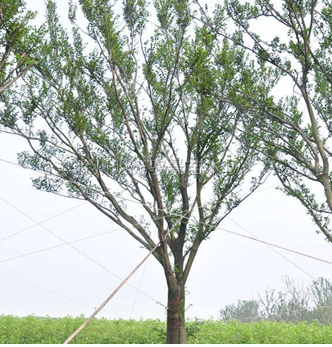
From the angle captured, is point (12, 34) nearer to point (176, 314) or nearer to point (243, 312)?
point (176, 314)

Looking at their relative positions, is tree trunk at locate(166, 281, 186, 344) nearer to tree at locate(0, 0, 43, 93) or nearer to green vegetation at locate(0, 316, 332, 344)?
green vegetation at locate(0, 316, 332, 344)

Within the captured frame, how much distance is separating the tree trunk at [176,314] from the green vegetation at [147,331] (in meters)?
0.57

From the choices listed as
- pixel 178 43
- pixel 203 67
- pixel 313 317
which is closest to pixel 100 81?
pixel 178 43

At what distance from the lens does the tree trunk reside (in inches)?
369

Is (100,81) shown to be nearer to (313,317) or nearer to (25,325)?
(25,325)

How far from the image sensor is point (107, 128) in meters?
10.5

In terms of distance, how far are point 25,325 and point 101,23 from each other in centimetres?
930

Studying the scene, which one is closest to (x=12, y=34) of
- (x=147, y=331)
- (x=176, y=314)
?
(x=176, y=314)

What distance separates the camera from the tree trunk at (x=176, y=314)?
938 cm

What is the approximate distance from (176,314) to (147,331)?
293cm

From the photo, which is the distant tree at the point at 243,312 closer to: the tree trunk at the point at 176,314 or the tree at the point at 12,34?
the tree trunk at the point at 176,314

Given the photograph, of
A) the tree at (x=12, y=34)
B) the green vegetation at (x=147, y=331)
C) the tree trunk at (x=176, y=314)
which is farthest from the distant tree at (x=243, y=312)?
the tree at (x=12, y=34)

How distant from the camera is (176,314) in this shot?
9445 millimetres

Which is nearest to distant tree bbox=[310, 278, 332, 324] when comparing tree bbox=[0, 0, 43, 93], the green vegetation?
the green vegetation
